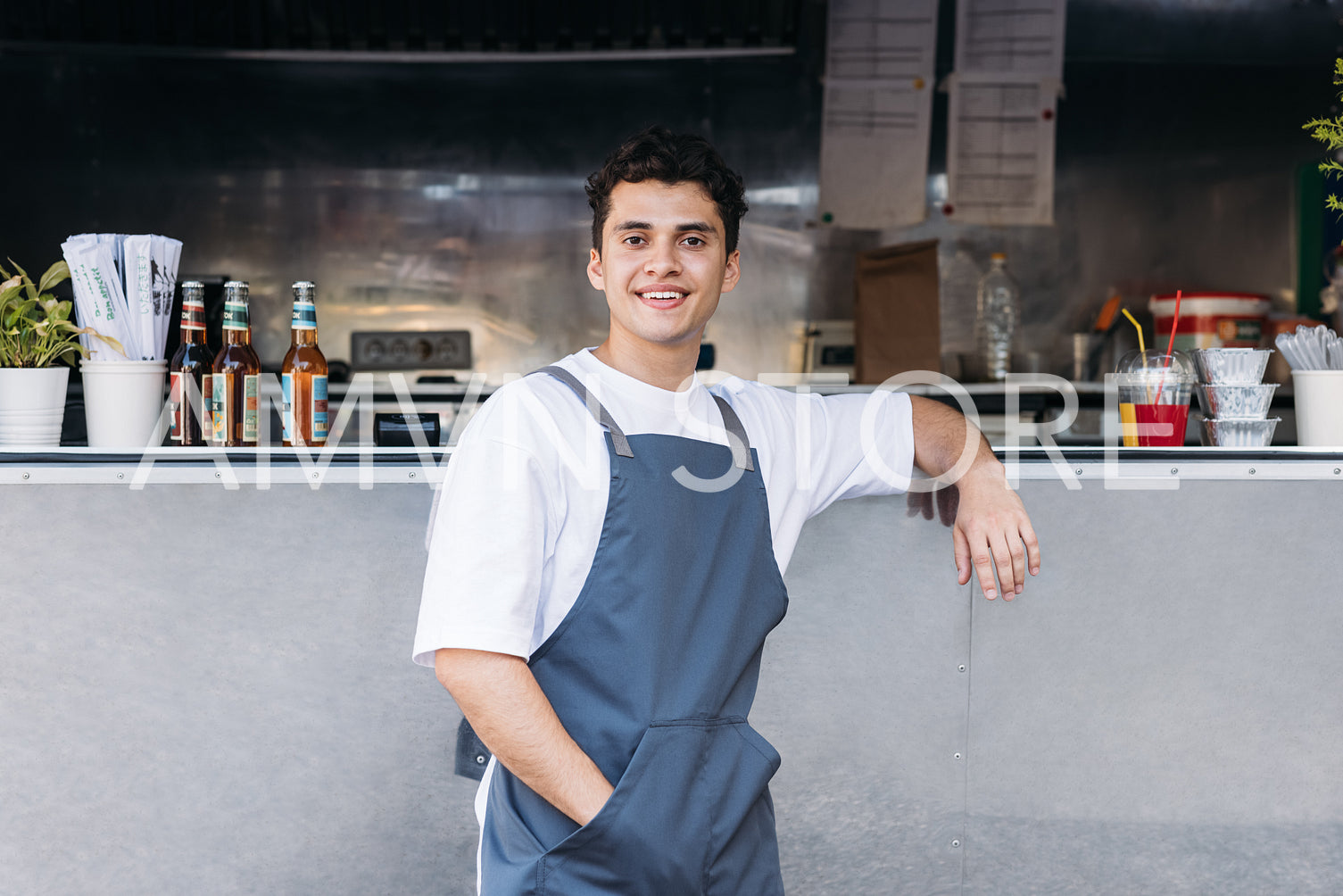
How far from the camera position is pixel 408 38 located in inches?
130

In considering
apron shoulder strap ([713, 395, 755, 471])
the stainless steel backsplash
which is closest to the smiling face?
apron shoulder strap ([713, 395, 755, 471])

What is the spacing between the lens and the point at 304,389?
139 cm

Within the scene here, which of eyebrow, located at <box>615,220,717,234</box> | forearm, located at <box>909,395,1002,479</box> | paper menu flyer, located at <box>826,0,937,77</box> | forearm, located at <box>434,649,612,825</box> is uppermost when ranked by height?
paper menu flyer, located at <box>826,0,937,77</box>

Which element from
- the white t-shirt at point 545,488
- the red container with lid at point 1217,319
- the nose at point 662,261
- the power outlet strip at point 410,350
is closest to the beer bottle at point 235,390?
the white t-shirt at point 545,488

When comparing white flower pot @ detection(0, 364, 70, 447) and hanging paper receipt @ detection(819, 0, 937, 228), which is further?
hanging paper receipt @ detection(819, 0, 937, 228)

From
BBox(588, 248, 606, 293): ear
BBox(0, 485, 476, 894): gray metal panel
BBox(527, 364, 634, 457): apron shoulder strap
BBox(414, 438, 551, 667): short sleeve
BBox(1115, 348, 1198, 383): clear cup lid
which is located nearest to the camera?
BBox(414, 438, 551, 667): short sleeve

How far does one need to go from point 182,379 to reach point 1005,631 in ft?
3.70

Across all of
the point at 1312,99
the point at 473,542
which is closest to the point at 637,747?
the point at 473,542

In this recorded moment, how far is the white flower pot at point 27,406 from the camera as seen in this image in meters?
1.36

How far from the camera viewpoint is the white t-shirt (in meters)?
0.98

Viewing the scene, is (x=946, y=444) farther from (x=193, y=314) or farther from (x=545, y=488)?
(x=193, y=314)

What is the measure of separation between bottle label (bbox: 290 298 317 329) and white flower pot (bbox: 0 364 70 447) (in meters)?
0.33

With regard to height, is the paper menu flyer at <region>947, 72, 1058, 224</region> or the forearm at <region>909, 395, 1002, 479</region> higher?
the paper menu flyer at <region>947, 72, 1058, 224</region>

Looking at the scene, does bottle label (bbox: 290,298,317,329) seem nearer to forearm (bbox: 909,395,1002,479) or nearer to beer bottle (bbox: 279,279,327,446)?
beer bottle (bbox: 279,279,327,446)
